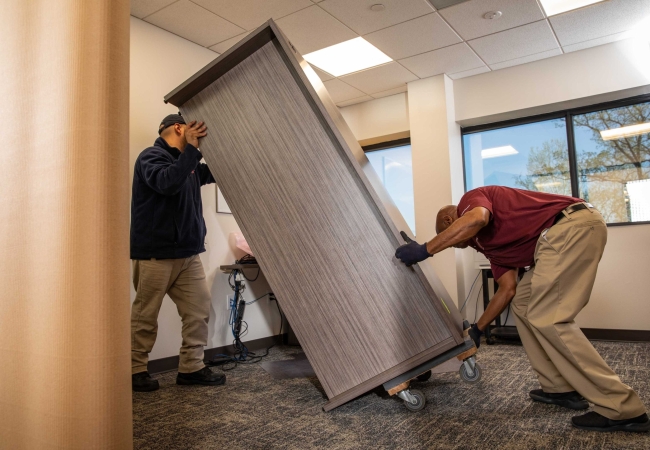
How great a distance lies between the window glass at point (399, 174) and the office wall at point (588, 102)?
0.74m

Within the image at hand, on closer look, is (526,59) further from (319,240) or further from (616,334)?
(319,240)

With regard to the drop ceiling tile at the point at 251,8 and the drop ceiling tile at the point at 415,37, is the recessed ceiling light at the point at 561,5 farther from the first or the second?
the drop ceiling tile at the point at 251,8

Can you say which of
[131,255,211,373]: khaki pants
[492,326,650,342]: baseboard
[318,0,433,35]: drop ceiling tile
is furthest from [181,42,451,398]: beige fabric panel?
[492,326,650,342]: baseboard

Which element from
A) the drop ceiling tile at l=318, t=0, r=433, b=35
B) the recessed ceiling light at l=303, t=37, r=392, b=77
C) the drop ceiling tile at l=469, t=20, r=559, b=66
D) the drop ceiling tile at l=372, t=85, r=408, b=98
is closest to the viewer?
the drop ceiling tile at l=318, t=0, r=433, b=35

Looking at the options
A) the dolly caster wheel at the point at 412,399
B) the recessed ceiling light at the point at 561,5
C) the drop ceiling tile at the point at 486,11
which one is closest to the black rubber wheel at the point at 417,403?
the dolly caster wheel at the point at 412,399

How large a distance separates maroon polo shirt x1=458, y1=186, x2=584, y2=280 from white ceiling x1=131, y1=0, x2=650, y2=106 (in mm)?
1880

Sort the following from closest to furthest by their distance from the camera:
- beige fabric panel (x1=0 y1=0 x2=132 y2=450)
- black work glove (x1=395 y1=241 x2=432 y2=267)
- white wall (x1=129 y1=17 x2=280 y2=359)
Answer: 1. beige fabric panel (x1=0 y1=0 x2=132 y2=450)
2. black work glove (x1=395 y1=241 x2=432 y2=267)
3. white wall (x1=129 y1=17 x2=280 y2=359)

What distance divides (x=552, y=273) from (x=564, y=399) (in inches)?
22.4

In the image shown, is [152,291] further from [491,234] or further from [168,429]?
[491,234]

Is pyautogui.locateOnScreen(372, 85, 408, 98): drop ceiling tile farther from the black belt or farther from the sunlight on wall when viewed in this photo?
the black belt

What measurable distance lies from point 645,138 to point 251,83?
12.0 feet

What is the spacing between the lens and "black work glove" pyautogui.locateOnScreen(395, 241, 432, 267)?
175 cm

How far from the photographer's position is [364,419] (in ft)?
6.08

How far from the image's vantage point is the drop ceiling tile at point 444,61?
13.3ft
